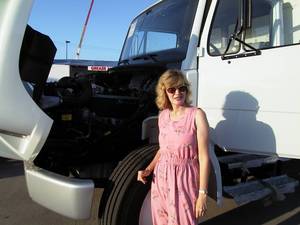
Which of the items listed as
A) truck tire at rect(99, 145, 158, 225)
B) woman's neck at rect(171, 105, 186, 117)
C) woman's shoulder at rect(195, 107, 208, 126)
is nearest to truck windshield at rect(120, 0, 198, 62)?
truck tire at rect(99, 145, 158, 225)

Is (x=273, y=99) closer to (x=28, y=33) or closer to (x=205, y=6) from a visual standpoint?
(x=205, y=6)

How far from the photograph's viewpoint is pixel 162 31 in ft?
18.1

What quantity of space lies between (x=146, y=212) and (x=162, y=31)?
2305 millimetres

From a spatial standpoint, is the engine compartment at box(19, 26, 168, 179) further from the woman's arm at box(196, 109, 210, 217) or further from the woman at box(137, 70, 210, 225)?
the woman's arm at box(196, 109, 210, 217)

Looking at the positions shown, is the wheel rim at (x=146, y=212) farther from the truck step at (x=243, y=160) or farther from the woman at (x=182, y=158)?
the truck step at (x=243, y=160)

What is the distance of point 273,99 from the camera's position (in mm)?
4094

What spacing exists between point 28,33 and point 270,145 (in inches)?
90.2

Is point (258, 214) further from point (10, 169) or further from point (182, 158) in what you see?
point (10, 169)

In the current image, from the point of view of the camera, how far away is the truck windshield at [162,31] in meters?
4.95

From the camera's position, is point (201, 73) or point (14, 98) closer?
point (14, 98)

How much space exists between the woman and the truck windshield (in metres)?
1.47

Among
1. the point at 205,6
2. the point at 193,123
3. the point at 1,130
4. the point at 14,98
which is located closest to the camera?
the point at 193,123

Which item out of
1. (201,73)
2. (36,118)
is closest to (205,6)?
(201,73)

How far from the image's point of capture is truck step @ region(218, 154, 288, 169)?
4.84 m
